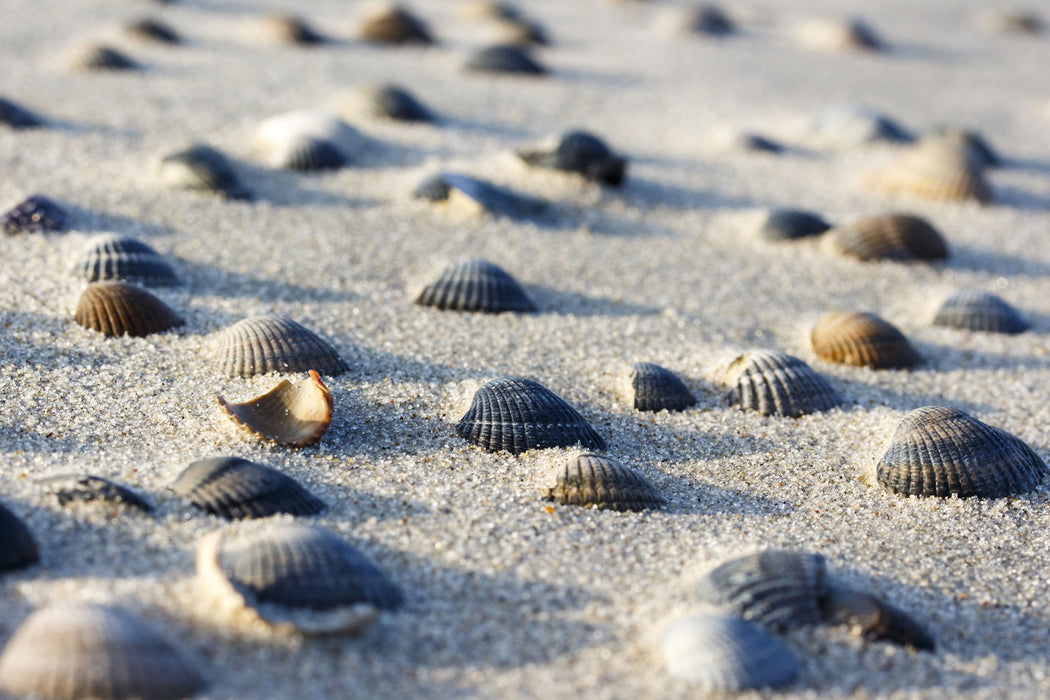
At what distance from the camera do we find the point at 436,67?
927cm

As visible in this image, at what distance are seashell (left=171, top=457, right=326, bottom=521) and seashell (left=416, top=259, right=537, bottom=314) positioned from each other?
1.83 m

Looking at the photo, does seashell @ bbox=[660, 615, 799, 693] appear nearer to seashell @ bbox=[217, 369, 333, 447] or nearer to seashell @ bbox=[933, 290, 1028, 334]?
seashell @ bbox=[217, 369, 333, 447]

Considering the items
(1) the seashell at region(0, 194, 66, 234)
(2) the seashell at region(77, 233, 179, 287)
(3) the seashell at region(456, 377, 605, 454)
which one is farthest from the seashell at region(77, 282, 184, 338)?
(3) the seashell at region(456, 377, 605, 454)

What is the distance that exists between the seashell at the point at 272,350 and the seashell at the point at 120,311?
1.37 feet

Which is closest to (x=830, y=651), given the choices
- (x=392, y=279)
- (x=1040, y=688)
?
(x=1040, y=688)

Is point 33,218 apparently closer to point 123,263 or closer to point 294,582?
point 123,263

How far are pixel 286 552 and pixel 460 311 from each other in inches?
91.3

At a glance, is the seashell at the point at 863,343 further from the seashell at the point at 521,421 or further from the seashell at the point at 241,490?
the seashell at the point at 241,490

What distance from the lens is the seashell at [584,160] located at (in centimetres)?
670

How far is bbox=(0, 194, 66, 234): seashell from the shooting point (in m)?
5.23

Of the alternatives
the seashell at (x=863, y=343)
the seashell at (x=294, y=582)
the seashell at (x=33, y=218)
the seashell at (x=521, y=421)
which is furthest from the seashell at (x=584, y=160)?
the seashell at (x=294, y=582)

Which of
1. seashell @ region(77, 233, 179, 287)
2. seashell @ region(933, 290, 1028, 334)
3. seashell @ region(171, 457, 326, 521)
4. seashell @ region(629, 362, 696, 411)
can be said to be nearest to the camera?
seashell @ region(171, 457, 326, 521)

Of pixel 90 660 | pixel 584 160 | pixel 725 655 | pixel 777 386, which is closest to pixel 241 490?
pixel 90 660

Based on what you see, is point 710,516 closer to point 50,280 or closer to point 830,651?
point 830,651
